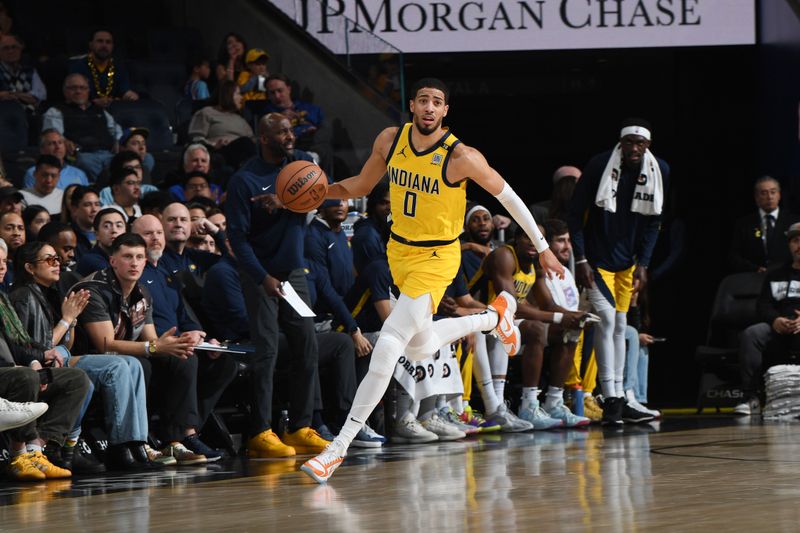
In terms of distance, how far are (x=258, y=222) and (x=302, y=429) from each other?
1.32 metres

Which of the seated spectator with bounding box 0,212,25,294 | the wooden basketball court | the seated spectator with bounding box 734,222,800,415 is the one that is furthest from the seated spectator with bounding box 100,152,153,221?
the seated spectator with bounding box 734,222,800,415

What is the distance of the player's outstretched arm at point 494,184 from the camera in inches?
266

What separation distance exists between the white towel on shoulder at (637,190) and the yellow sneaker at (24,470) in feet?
15.7

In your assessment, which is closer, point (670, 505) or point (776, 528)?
point (776, 528)

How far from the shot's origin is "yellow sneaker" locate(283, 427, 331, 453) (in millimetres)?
8352

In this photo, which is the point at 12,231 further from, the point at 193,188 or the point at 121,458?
the point at 193,188

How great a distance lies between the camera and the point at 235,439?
9.45m

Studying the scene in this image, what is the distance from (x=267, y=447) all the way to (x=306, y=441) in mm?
306

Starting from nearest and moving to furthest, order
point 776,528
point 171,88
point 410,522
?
point 776,528, point 410,522, point 171,88

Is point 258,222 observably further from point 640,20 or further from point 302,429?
point 640,20

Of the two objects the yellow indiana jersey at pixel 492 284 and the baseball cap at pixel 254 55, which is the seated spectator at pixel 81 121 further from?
the yellow indiana jersey at pixel 492 284

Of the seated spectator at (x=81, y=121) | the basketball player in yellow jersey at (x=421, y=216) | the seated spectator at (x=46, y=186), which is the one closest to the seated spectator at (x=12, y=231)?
the seated spectator at (x=46, y=186)

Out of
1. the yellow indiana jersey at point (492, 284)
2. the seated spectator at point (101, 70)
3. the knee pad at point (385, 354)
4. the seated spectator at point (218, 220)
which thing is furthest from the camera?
the seated spectator at point (101, 70)

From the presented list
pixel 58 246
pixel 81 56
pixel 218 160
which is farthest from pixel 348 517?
pixel 81 56
